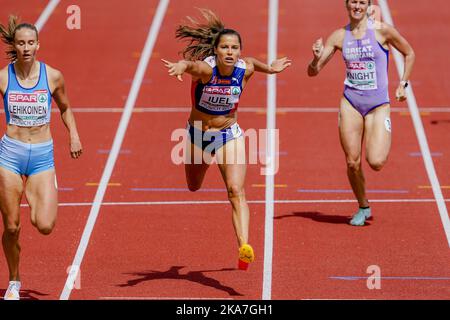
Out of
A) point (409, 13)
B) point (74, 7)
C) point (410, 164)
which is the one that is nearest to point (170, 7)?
point (74, 7)

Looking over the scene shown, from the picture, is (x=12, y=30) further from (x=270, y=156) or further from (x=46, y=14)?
(x=46, y=14)

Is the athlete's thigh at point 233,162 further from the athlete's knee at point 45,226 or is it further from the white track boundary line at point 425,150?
the white track boundary line at point 425,150

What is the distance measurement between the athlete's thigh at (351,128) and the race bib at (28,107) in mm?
3792

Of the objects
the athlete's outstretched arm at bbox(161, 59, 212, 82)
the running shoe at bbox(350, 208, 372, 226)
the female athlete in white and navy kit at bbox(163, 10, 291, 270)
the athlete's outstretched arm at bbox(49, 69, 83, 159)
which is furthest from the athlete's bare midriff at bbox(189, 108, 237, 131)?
the running shoe at bbox(350, 208, 372, 226)

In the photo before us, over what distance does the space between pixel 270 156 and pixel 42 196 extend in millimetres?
6019

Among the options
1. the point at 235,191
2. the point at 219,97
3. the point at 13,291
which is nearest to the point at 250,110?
the point at 219,97

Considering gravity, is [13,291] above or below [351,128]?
below

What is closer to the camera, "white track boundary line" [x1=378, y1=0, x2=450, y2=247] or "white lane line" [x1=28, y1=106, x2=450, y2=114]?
"white track boundary line" [x1=378, y1=0, x2=450, y2=247]

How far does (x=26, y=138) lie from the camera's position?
33.3ft

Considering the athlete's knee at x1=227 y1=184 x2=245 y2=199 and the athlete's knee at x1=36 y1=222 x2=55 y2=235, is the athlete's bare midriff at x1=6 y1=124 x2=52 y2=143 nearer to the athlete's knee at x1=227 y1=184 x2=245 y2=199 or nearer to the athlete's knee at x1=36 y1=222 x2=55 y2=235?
the athlete's knee at x1=36 y1=222 x2=55 y2=235

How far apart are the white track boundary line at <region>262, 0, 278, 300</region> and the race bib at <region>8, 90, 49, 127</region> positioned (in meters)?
2.48

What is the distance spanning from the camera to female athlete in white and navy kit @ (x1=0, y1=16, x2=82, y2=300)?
1004 centimetres

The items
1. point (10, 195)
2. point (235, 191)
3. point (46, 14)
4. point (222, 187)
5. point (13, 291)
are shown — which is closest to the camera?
point (10, 195)

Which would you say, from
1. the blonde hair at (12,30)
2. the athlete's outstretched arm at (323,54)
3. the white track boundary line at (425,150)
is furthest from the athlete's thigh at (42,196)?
the white track boundary line at (425,150)
